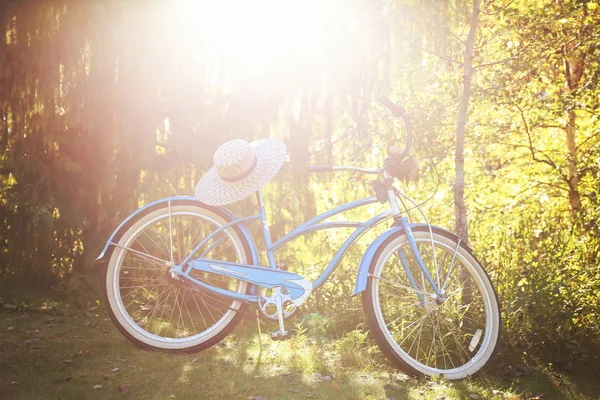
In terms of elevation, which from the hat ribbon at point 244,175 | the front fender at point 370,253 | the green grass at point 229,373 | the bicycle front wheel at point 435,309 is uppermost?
the hat ribbon at point 244,175

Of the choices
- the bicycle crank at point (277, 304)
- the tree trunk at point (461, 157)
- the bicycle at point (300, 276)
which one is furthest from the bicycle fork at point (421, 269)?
the tree trunk at point (461, 157)

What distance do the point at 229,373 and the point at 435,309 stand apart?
49.5 inches

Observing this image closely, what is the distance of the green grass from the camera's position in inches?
108

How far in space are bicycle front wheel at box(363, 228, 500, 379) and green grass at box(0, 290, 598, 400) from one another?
0.51ft

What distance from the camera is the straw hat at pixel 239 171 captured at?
3.11 meters

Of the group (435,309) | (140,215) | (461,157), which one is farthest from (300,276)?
(461,157)

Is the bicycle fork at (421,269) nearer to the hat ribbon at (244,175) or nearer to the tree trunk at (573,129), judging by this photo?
the hat ribbon at (244,175)

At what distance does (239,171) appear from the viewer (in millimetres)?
3131

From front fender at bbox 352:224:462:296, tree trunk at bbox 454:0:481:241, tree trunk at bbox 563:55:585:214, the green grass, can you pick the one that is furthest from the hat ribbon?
tree trunk at bbox 563:55:585:214

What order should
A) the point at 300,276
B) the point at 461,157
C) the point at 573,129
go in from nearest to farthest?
the point at 300,276 < the point at 461,157 < the point at 573,129

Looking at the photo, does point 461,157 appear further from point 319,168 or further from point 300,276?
point 300,276

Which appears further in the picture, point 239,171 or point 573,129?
point 573,129

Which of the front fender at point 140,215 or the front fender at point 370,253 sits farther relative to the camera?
the front fender at point 140,215

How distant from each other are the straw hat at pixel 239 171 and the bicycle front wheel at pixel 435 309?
805 mm
